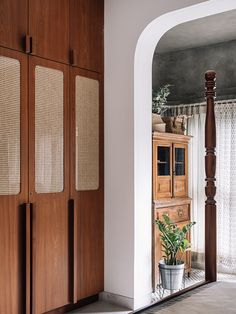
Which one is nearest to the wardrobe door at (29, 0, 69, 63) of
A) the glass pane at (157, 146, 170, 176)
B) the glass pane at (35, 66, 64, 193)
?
the glass pane at (35, 66, 64, 193)

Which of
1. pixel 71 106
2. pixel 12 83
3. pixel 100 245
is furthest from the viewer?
pixel 100 245

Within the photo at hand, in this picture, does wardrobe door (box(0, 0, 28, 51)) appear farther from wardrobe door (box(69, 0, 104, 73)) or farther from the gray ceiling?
the gray ceiling

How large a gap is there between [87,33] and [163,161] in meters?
1.67

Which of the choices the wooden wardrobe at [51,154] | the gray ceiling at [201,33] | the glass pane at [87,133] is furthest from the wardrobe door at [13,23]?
the gray ceiling at [201,33]

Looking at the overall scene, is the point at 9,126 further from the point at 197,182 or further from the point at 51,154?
the point at 197,182

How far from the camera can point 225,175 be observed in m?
5.11

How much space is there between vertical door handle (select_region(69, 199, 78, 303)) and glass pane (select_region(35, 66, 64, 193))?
230mm

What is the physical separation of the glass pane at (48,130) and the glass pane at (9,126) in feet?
0.57

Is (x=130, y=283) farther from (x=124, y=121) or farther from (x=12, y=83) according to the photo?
(x=12, y=83)

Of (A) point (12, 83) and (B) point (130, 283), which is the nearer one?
(A) point (12, 83)

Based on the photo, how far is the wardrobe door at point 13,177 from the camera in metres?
2.91

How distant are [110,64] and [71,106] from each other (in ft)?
1.88

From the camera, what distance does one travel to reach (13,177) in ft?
9.75

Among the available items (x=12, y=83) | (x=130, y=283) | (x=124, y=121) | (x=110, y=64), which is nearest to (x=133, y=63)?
(x=110, y=64)
